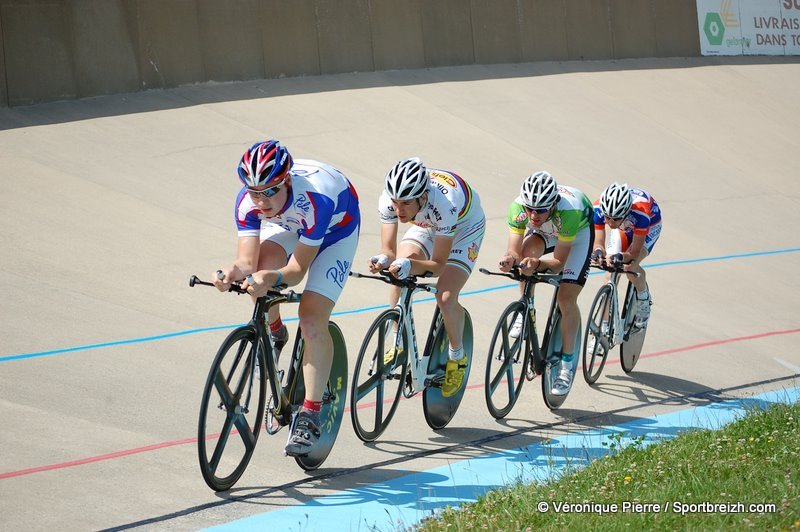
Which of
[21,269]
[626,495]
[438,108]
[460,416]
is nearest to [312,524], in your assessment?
[626,495]

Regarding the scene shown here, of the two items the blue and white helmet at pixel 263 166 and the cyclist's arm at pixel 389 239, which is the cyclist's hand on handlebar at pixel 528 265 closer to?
the cyclist's arm at pixel 389 239

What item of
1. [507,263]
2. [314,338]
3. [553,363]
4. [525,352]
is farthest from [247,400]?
[553,363]

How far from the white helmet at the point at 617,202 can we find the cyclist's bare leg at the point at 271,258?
2972 mm

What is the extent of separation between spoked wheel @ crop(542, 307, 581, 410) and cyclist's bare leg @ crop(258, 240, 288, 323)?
2.16 m

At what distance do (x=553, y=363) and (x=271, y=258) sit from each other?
232 centimetres

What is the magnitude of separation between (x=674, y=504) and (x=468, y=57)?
1321 centimetres

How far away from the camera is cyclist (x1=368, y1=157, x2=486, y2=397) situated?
5.04 metres

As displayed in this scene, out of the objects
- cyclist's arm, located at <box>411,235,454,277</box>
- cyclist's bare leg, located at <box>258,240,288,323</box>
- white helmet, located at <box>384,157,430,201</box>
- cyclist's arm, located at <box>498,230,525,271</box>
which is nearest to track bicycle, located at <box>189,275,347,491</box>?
cyclist's bare leg, located at <box>258,240,288,323</box>

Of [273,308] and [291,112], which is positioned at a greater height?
[291,112]

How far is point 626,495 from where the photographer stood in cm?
409

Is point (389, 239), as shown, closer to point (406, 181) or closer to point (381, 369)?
point (406, 181)

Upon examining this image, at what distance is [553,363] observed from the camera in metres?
6.23

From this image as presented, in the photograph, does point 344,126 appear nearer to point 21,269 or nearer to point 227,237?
point 227,237

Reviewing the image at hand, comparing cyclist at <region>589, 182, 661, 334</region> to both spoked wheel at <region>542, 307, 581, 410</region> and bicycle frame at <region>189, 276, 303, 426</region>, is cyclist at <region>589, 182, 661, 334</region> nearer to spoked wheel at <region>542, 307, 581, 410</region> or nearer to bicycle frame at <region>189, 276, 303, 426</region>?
spoked wheel at <region>542, 307, 581, 410</region>
